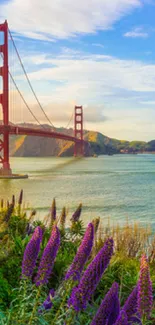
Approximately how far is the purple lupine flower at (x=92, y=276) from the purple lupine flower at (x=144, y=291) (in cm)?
24

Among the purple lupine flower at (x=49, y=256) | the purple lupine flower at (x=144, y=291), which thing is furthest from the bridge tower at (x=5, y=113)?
the purple lupine flower at (x=144, y=291)

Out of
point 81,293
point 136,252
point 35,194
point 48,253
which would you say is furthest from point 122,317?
point 35,194

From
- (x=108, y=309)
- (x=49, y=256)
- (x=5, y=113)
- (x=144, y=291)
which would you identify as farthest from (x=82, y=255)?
(x=5, y=113)

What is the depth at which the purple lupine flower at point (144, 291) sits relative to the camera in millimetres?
2555

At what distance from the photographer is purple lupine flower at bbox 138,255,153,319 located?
2.55 m

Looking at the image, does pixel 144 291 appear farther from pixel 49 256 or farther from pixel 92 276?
pixel 49 256

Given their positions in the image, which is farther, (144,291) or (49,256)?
(49,256)

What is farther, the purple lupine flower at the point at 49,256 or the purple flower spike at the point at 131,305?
the purple lupine flower at the point at 49,256

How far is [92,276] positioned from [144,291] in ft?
1.06

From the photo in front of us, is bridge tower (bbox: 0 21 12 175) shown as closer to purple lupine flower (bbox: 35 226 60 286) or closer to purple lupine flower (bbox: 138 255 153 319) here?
purple lupine flower (bbox: 35 226 60 286)

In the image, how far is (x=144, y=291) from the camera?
8.46 ft

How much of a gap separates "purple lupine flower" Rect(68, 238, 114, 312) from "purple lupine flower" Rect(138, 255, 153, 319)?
0.80ft

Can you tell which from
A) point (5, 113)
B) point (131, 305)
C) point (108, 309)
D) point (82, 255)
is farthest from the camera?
point (5, 113)

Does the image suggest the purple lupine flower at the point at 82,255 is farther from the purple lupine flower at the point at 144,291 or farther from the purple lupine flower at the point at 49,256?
the purple lupine flower at the point at 144,291
